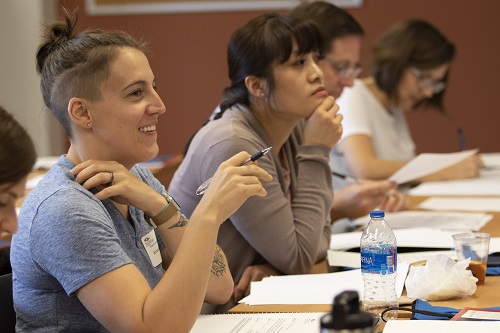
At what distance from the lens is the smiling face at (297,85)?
227 cm

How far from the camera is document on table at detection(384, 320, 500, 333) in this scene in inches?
57.3

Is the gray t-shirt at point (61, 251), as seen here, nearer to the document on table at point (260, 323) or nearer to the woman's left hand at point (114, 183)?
the woman's left hand at point (114, 183)

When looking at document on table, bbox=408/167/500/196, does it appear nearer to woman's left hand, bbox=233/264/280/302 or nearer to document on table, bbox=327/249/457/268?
document on table, bbox=327/249/457/268

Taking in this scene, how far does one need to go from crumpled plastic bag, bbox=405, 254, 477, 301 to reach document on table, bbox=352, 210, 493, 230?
76 centimetres

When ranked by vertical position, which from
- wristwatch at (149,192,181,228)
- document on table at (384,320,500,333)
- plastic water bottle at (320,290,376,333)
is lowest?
document on table at (384,320,500,333)

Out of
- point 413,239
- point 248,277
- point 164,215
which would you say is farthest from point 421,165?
point 164,215

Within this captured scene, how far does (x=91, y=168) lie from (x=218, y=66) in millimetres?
4060

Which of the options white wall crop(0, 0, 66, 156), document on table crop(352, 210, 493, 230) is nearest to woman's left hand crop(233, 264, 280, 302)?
document on table crop(352, 210, 493, 230)

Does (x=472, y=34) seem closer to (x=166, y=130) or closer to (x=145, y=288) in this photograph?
(x=166, y=130)

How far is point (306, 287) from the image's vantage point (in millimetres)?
1918

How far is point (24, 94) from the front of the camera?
524 cm

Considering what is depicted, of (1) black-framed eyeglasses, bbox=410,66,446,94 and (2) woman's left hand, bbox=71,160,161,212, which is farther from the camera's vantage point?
(1) black-framed eyeglasses, bbox=410,66,446,94

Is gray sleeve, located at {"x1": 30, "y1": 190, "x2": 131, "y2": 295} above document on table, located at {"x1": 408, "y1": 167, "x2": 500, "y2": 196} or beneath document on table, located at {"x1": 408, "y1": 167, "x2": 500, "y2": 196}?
above

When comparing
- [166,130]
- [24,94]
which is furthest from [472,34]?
[24,94]
